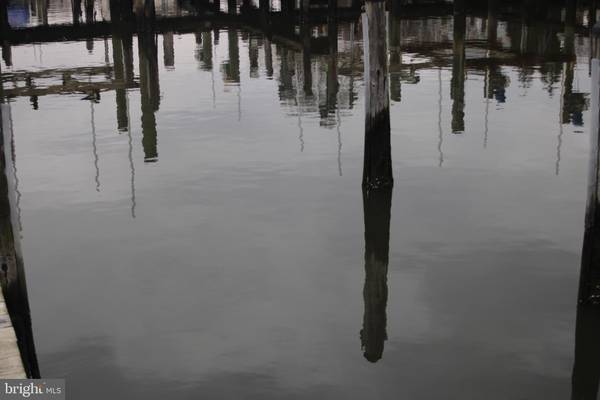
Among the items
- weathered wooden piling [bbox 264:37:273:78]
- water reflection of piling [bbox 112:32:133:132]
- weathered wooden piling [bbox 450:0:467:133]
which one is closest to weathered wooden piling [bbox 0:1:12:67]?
water reflection of piling [bbox 112:32:133:132]

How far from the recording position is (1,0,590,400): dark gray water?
801cm

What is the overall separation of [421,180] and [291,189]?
6.52 feet

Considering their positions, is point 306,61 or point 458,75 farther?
point 306,61

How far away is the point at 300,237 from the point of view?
1153cm

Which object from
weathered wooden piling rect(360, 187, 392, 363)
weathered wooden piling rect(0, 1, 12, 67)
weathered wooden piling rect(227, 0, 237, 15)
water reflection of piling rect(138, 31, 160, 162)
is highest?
weathered wooden piling rect(227, 0, 237, 15)

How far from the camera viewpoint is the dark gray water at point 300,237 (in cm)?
801

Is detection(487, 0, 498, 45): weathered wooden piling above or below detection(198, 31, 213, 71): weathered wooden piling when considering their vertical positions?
above

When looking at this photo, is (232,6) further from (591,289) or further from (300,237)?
(591,289)

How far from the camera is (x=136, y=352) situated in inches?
327

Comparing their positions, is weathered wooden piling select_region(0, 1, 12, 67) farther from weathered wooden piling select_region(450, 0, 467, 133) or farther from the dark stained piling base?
the dark stained piling base

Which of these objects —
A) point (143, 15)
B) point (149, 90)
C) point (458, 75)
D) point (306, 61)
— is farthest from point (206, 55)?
point (458, 75)

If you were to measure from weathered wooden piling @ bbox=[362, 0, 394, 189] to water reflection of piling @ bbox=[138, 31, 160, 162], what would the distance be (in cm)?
520

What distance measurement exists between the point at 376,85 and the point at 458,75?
10824 millimetres

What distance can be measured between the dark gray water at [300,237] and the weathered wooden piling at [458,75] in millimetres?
163
